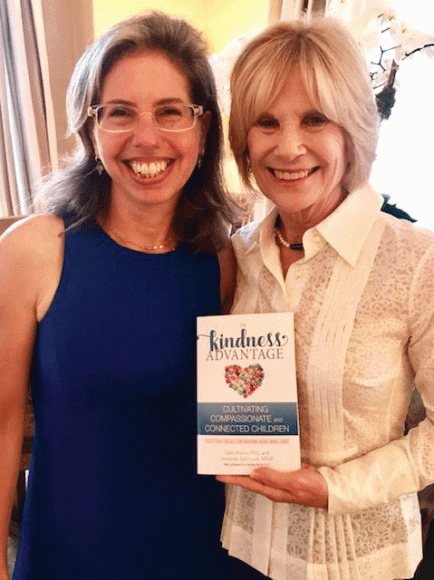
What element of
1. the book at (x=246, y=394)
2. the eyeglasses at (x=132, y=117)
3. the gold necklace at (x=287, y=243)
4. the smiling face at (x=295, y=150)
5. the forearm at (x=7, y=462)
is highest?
the eyeglasses at (x=132, y=117)

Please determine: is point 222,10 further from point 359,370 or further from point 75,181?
point 359,370

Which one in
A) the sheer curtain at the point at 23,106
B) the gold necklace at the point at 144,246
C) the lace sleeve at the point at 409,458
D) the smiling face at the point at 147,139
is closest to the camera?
the lace sleeve at the point at 409,458

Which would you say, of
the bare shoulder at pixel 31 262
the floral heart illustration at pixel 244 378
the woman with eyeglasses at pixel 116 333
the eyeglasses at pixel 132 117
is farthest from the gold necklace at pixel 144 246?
the floral heart illustration at pixel 244 378

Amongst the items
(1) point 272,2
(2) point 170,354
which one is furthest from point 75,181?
(1) point 272,2

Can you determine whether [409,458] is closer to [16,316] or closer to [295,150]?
[295,150]

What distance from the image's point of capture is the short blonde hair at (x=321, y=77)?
950 millimetres

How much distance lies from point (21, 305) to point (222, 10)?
283 cm

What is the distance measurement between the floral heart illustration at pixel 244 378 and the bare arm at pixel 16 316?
0.41 metres

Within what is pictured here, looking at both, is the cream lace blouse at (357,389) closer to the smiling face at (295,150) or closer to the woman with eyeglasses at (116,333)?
the smiling face at (295,150)

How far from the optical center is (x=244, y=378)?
0.95 m

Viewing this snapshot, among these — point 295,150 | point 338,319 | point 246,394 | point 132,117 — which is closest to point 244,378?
point 246,394

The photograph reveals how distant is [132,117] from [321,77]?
37 centimetres

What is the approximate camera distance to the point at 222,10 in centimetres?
324

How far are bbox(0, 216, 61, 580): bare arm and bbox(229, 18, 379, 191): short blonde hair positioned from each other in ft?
1.59
